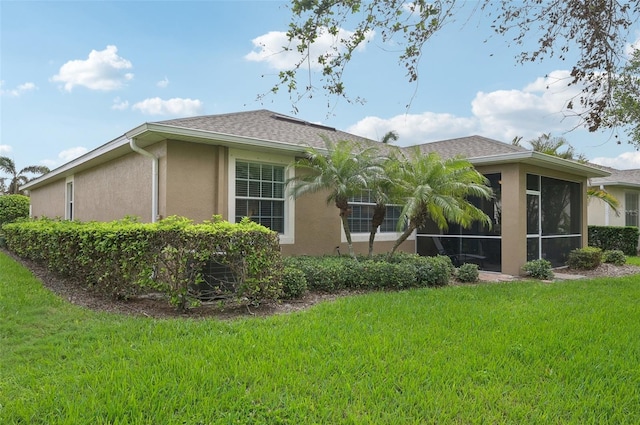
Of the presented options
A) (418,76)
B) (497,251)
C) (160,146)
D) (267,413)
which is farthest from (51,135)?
(497,251)

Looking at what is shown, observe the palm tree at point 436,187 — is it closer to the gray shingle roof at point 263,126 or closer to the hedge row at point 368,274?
the hedge row at point 368,274

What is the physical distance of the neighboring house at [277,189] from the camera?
8.38 m

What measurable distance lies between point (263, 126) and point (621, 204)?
18555 mm

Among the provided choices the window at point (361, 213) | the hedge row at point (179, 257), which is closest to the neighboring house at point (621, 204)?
the window at point (361, 213)

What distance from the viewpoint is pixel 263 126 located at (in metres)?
11.0

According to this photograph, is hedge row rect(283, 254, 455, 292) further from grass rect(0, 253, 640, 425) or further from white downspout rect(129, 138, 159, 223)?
white downspout rect(129, 138, 159, 223)

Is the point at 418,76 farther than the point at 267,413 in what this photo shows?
Yes

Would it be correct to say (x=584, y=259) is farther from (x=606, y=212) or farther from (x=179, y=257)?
(x=179, y=257)

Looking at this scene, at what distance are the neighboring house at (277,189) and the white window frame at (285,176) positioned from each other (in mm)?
25

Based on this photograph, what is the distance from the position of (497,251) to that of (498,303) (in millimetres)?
5115

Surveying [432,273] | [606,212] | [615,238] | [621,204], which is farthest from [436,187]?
[621,204]

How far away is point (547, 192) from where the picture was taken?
1253cm

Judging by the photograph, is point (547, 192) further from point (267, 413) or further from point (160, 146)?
point (267, 413)

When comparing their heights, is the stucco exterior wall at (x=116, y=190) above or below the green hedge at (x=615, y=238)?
above
